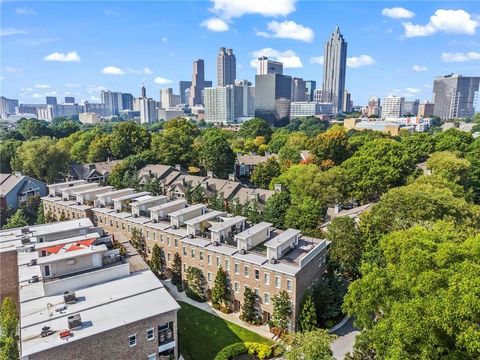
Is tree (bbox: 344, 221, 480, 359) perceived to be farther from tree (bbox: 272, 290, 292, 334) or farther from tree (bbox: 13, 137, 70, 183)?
tree (bbox: 13, 137, 70, 183)

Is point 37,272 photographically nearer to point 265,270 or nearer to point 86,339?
point 86,339

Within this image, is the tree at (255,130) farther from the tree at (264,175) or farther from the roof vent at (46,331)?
the roof vent at (46,331)

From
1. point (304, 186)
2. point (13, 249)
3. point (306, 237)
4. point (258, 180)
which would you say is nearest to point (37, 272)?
point (13, 249)

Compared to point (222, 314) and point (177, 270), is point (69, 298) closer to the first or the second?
point (177, 270)

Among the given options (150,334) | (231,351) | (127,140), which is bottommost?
(231,351)

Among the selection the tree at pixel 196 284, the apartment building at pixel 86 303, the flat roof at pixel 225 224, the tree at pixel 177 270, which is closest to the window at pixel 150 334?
the apartment building at pixel 86 303

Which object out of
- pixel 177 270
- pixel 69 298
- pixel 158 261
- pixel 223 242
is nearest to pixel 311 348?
pixel 223 242
